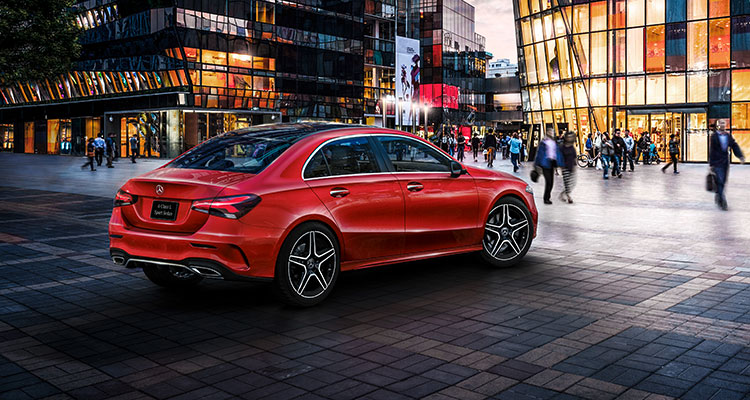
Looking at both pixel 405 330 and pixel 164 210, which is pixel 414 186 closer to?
pixel 405 330

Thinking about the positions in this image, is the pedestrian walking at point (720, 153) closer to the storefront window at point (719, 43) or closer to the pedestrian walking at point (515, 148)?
the pedestrian walking at point (515, 148)

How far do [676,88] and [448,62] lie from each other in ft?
190

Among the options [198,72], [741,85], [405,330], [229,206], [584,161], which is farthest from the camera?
[198,72]

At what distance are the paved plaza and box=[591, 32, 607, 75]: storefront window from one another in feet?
119

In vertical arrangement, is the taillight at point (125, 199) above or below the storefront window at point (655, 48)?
below

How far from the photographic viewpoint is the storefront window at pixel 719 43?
39.8 meters

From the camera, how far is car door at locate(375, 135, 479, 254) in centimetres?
682

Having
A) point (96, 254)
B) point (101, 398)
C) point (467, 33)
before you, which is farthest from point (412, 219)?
point (467, 33)

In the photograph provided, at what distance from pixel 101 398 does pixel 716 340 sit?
4.06 meters

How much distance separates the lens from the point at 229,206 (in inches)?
217

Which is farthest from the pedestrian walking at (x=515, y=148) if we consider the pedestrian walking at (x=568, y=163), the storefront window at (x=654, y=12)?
the storefront window at (x=654, y=12)

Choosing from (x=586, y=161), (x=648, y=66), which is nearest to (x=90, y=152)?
(x=586, y=161)

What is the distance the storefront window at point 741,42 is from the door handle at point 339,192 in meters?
39.9

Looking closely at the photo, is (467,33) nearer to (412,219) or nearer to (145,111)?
(145,111)
